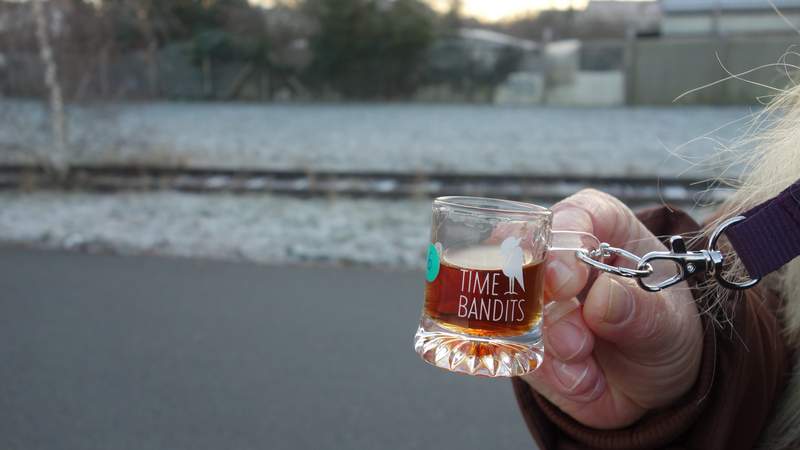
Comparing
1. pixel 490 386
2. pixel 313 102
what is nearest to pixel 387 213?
pixel 490 386

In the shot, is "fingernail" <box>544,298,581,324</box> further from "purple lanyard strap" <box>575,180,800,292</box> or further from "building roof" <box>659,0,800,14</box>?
"building roof" <box>659,0,800,14</box>

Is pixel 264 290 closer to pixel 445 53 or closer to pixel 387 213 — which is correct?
pixel 387 213

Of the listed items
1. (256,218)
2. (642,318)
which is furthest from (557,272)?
(256,218)

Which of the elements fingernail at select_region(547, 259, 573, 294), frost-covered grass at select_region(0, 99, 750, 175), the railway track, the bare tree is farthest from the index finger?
the bare tree

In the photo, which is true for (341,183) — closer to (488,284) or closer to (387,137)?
(387,137)

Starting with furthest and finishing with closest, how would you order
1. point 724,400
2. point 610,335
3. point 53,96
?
point 53,96 < point 724,400 < point 610,335

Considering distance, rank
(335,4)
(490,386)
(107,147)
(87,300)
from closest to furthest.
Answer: (490,386)
(87,300)
(107,147)
(335,4)
